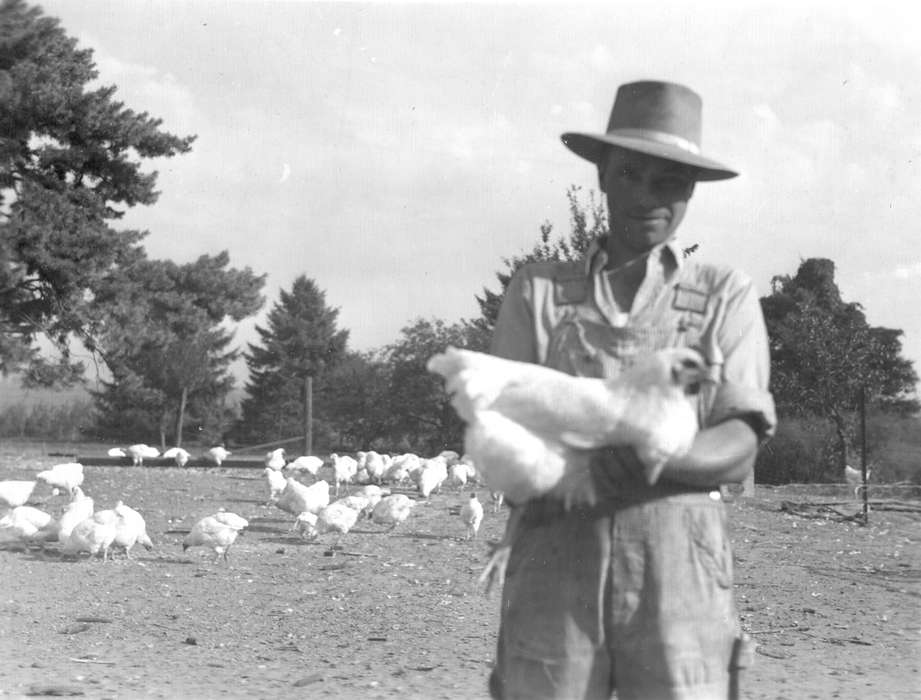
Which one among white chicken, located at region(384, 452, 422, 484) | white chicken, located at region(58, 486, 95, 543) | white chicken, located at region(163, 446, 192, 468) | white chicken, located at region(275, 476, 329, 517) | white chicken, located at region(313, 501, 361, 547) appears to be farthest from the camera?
white chicken, located at region(163, 446, 192, 468)

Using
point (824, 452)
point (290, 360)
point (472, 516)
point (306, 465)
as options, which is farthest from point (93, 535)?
point (290, 360)

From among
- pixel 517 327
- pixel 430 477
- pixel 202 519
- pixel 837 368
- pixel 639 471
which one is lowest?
pixel 202 519

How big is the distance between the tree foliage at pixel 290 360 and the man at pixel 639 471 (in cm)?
4073

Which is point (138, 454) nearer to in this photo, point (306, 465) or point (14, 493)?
point (306, 465)

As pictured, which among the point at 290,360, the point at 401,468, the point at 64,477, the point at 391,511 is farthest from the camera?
the point at 290,360

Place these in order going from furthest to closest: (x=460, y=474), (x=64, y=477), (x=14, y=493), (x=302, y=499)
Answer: (x=460, y=474) < (x=64, y=477) < (x=302, y=499) < (x=14, y=493)

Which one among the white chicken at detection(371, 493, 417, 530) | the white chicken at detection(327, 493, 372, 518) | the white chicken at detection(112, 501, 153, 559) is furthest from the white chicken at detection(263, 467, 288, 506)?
the white chicken at detection(112, 501, 153, 559)

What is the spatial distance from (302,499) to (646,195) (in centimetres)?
1219

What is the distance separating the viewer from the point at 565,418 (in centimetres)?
222

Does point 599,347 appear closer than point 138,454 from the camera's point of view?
Yes

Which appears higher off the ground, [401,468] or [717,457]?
[717,457]

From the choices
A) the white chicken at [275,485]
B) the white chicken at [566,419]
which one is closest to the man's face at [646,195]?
the white chicken at [566,419]

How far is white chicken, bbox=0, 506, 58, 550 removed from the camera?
1188 centimetres

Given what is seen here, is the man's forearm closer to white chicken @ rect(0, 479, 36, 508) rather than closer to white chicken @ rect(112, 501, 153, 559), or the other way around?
white chicken @ rect(112, 501, 153, 559)
